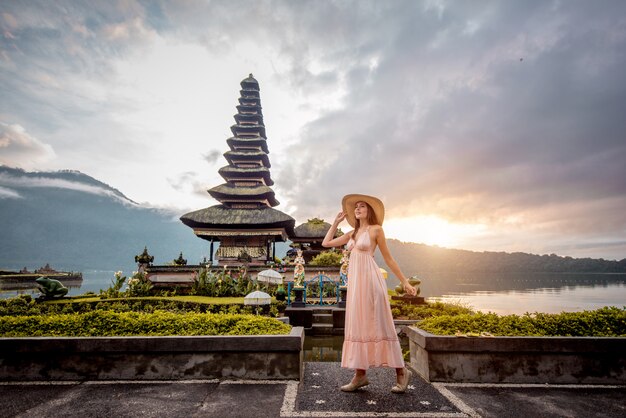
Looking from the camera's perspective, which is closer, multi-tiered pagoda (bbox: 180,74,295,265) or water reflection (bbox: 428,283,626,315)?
multi-tiered pagoda (bbox: 180,74,295,265)

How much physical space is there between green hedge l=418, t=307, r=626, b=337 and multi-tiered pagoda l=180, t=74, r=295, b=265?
19356 mm

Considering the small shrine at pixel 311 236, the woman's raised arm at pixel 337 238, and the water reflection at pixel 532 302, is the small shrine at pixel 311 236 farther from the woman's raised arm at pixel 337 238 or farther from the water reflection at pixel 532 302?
the woman's raised arm at pixel 337 238

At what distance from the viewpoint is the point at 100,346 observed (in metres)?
4.48

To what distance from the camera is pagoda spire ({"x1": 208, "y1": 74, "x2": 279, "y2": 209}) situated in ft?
95.6

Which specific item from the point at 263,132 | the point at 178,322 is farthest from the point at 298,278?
the point at 263,132

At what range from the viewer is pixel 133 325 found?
203 inches

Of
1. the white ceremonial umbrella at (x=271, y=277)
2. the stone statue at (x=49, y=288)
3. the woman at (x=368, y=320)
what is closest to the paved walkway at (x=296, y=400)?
the woman at (x=368, y=320)

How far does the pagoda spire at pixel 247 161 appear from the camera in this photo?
29.1 m

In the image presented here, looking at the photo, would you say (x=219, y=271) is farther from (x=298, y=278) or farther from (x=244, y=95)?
(x=244, y=95)

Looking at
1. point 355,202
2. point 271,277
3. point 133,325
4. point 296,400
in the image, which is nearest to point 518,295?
point 271,277

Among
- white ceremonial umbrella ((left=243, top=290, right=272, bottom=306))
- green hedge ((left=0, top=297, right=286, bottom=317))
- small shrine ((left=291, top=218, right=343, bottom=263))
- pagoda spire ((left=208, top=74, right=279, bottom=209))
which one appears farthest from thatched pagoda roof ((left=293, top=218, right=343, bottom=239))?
white ceremonial umbrella ((left=243, top=290, right=272, bottom=306))

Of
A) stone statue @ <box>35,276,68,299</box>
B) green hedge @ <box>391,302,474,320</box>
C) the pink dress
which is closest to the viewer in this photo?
the pink dress

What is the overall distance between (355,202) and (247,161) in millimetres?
28786

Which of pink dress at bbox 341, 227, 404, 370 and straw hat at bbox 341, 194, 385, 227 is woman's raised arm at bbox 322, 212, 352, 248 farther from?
pink dress at bbox 341, 227, 404, 370
